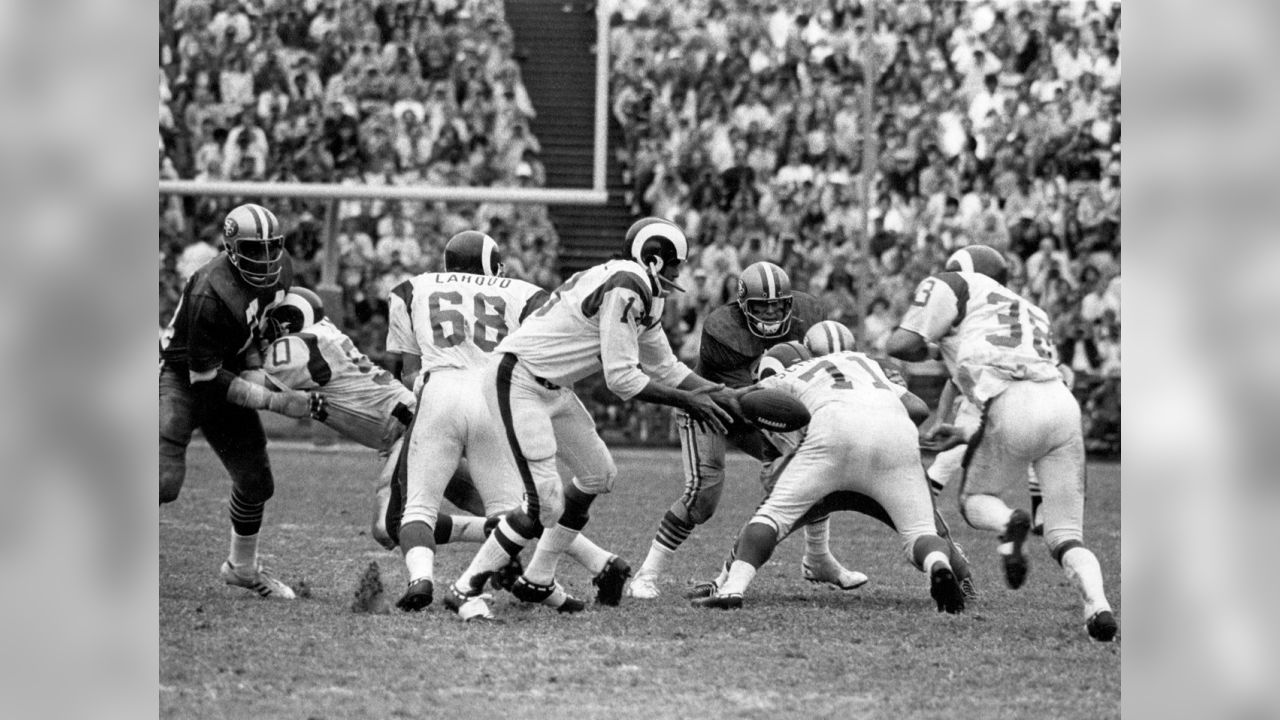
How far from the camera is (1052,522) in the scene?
6.43 m

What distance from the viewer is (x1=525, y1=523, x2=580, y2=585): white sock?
22.4 ft

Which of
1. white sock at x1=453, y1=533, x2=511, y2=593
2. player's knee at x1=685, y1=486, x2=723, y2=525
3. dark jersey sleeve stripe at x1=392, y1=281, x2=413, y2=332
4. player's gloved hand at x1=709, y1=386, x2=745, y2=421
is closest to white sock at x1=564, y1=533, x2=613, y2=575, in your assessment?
white sock at x1=453, y1=533, x2=511, y2=593

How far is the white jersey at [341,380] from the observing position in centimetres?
763

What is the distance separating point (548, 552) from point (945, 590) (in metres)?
1.69

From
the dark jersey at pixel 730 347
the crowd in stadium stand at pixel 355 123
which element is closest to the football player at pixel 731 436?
the dark jersey at pixel 730 347

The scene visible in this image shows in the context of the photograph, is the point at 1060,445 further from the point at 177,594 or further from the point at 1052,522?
the point at 177,594

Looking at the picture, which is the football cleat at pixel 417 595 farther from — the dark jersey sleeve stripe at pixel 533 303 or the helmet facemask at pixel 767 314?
the helmet facemask at pixel 767 314

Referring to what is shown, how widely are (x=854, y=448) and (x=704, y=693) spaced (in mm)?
1792

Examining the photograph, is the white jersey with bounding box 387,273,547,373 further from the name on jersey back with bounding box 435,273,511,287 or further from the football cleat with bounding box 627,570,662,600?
the football cleat with bounding box 627,570,662,600

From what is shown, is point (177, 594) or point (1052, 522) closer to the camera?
point (1052, 522)

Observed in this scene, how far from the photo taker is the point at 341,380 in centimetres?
779

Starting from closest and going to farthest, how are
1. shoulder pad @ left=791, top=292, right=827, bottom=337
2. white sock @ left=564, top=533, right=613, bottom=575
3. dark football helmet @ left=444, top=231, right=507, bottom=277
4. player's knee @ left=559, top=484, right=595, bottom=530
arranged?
player's knee @ left=559, top=484, right=595, bottom=530 < white sock @ left=564, top=533, right=613, bottom=575 < dark football helmet @ left=444, top=231, right=507, bottom=277 < shoulder pad @ left=791, top=292, right=827, bottom=337

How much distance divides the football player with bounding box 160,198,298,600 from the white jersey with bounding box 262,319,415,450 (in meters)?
0.19
